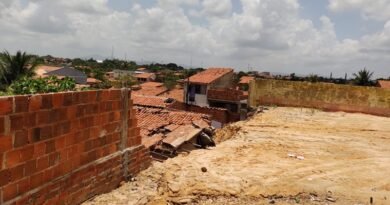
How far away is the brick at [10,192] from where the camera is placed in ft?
13.8

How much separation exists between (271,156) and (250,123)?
440 cm

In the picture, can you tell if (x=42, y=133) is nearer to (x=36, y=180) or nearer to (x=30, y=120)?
(x=30, y=120)

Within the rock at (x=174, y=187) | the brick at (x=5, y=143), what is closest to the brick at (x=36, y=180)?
the brick at (x=5, y=143)

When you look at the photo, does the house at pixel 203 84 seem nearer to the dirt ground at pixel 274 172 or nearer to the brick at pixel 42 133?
the dirt ground at pixel 274 172

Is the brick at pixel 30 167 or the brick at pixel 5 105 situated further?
the brick at pixel 30 167

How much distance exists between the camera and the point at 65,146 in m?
5.17

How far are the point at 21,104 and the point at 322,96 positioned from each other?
50.1ft

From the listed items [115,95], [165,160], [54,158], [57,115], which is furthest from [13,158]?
[165,160]

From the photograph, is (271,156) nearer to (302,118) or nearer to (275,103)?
(302,118)

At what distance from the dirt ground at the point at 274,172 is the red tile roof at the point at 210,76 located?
2384 centimetres

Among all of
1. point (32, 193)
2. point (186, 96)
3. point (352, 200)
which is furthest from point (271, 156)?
point (186, 96)

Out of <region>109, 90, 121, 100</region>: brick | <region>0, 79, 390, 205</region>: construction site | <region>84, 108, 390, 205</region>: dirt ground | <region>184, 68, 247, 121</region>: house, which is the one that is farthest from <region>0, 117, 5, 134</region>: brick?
<region>184, 68, 247, 121</region>: house

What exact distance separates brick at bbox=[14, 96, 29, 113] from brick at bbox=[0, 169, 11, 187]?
667 mm

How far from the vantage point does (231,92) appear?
31.1 metres
